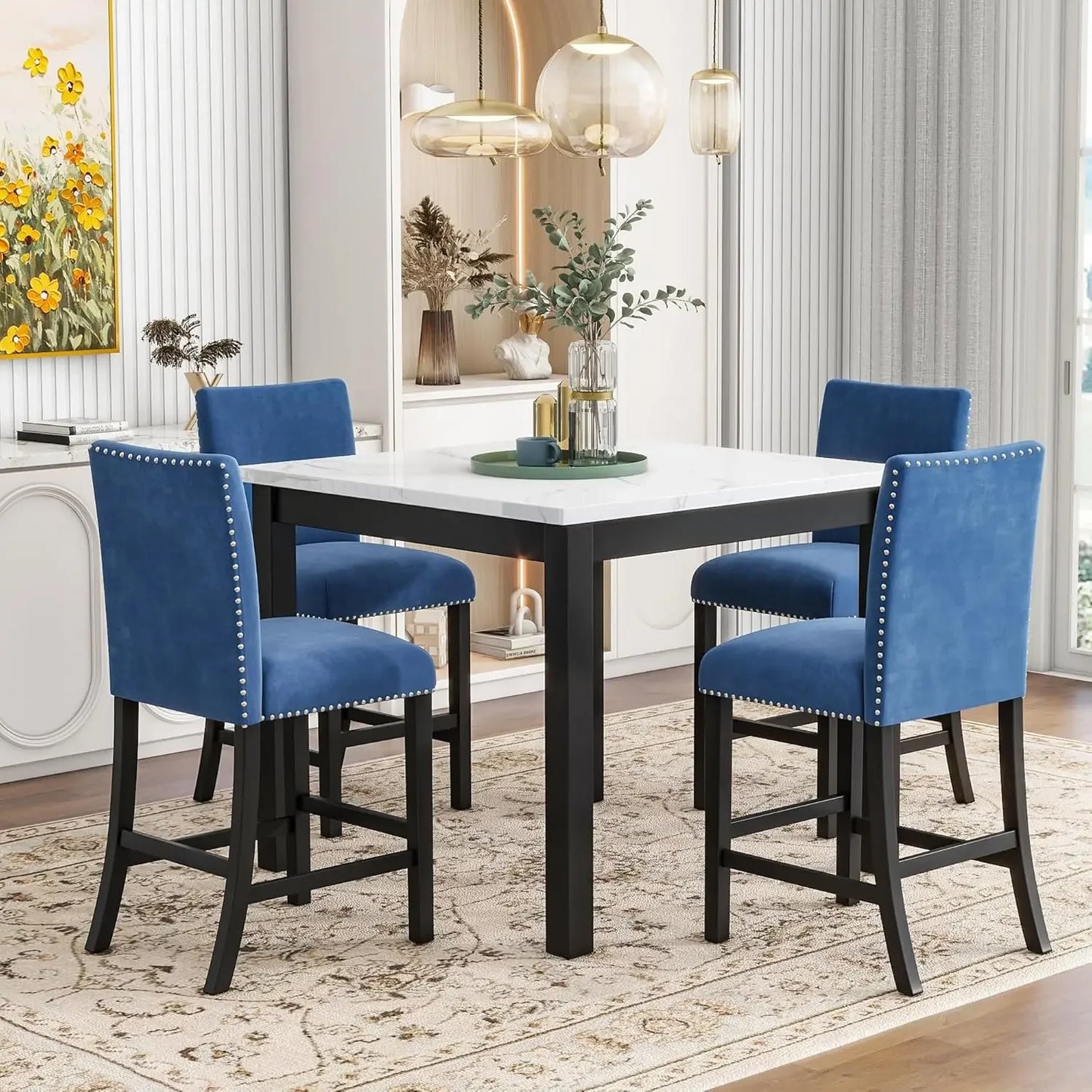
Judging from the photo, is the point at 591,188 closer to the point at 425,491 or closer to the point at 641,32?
the point at 641,32

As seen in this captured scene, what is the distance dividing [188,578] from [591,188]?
296cm

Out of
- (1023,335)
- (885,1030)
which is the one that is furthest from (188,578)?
(1023,335)

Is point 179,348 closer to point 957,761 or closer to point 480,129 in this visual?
point 480,129

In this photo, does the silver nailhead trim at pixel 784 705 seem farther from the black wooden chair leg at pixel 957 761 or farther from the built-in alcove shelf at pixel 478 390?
the built-in alcove shelf at pixel 478 390

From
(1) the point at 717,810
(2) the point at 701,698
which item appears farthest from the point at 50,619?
(1) the point at 717,810

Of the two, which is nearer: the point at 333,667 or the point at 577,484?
the point at 333,667

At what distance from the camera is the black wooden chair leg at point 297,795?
3.58m

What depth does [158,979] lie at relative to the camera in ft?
10.8

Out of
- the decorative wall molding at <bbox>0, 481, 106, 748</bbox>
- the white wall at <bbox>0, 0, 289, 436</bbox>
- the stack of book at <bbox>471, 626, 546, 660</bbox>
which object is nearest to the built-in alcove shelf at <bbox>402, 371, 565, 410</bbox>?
the white wall at <bbox>0, 0, 289, 436</bbox>

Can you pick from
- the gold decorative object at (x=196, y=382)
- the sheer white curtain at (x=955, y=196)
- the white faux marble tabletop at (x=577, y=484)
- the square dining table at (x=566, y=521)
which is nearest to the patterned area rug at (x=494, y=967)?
the square dining table at (x=566, y=521)

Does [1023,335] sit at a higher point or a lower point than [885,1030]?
higher

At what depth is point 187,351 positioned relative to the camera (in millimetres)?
5047

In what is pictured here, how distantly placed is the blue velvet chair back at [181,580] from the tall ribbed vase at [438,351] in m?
2.23

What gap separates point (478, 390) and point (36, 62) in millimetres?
1510
